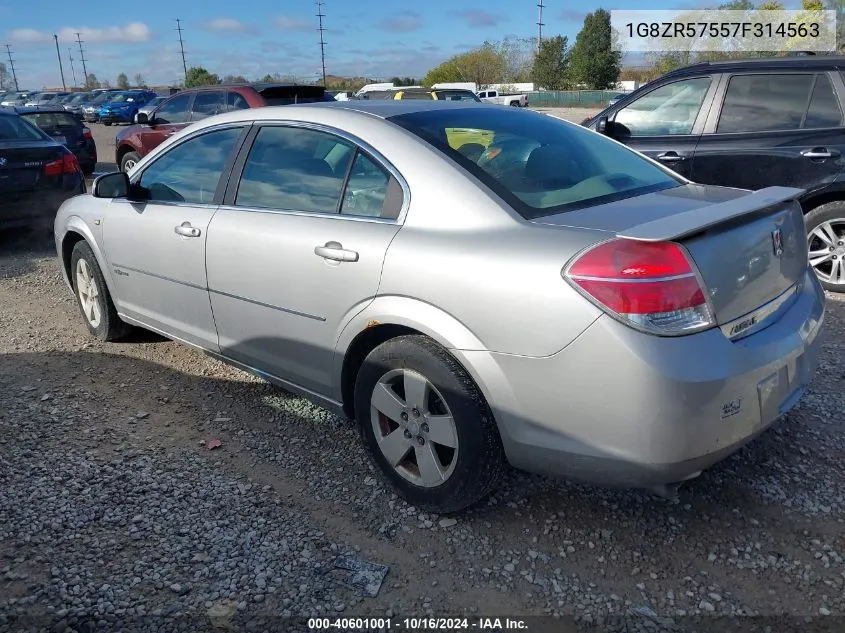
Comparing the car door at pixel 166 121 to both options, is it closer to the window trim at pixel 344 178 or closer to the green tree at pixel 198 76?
the window trim at pixel 344 178

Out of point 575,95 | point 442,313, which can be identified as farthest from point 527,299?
point 575,95

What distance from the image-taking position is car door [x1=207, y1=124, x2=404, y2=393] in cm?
300

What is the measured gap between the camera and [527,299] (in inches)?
94.8

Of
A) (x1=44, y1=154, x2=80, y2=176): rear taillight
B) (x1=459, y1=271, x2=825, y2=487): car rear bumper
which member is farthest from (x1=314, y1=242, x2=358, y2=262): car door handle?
(x1=44, y1=154, x2=80, y2=176): rear taillight

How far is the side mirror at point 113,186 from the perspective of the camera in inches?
170

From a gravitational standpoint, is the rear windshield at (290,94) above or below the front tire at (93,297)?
above

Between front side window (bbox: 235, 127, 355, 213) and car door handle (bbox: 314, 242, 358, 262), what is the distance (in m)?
0.23

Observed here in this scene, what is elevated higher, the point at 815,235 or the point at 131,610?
the point at 815,235

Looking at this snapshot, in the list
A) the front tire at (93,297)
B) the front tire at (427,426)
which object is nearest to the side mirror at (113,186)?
the front tire at (93,297)

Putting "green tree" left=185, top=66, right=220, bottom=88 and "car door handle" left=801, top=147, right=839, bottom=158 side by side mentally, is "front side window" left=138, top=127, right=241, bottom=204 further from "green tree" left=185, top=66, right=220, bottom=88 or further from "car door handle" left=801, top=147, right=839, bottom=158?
"green tree" left=185, top=66, right=220, bottom=88

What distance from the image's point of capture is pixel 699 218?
2.46 metres

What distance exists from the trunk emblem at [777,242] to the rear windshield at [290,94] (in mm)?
8153

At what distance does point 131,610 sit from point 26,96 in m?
51.9

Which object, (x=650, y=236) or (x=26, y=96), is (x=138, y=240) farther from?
(x=26, y=96)
